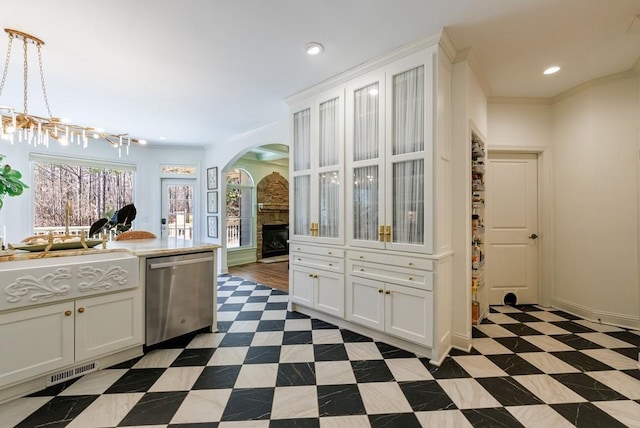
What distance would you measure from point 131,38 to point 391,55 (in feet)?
7.52

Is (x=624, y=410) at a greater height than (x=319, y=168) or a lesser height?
lesser

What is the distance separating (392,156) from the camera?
2602 mm

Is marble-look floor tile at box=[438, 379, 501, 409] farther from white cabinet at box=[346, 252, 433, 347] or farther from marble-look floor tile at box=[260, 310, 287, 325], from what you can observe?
marble-look floor tile at box=[260, 310, 287, 325]

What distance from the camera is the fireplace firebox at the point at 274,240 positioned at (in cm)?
749

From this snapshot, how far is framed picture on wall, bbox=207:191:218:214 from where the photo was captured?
5.80 m

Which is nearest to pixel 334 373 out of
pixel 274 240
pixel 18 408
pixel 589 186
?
pixel 18 408

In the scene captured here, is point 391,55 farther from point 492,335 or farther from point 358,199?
point 492,335

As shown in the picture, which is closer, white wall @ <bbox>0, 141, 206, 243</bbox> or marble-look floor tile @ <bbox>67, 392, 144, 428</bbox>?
marble-look floor tile @ <bbox>67, 392, 144, 428</bbox>

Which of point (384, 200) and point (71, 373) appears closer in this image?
point (71, 373)

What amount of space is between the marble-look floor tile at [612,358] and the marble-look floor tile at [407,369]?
1.54 metres

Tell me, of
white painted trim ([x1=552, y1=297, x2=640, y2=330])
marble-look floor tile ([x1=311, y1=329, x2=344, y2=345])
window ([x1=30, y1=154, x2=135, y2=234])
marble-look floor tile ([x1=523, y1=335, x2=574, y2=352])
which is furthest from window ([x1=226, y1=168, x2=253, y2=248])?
white painted trim ([x1=552, y1=297, x2=640, y2=330])

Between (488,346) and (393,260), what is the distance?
122cm

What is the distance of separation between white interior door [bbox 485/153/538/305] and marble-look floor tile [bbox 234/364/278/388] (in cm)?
313

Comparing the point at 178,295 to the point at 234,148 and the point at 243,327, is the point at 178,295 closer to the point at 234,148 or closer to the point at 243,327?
the point at 243,327
